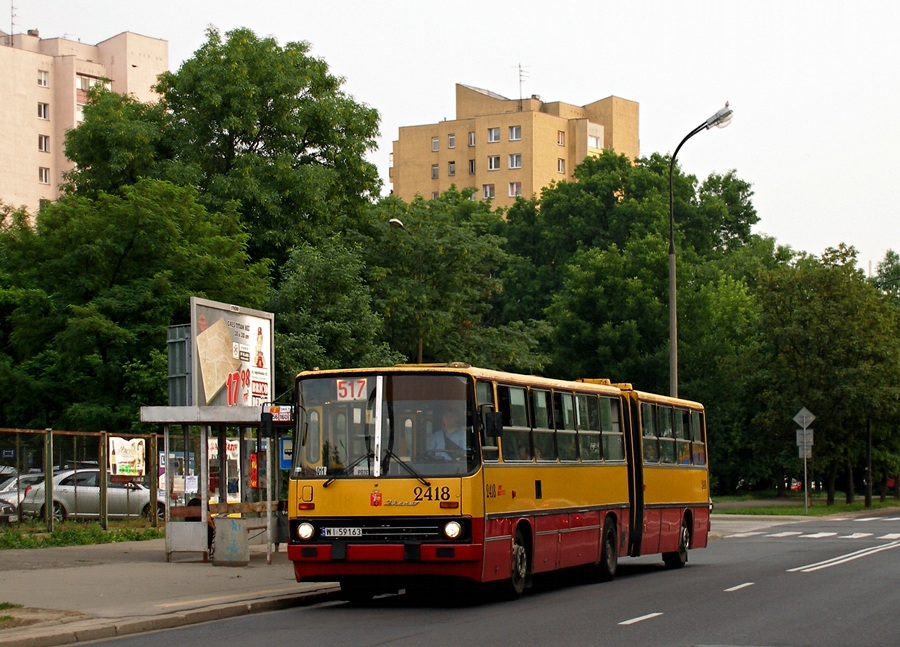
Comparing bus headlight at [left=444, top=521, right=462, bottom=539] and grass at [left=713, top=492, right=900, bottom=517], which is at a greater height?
bus headlight at [left=444, top=521, right=462, bottom=539]

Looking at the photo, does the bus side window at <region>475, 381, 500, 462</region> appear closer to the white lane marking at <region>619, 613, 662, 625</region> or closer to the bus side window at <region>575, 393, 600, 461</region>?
the white lane marking at <region>619, 613, 662, 625</region>

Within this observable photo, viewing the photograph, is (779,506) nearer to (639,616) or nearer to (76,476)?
(76,476)

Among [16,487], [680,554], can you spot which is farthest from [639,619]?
[16,487]

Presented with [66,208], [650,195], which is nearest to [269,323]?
[66,208]

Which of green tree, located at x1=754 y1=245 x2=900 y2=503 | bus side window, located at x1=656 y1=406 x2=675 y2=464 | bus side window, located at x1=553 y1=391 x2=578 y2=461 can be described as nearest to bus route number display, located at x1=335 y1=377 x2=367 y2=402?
bus side window, located at x1=553 y1=391 x2=578 y2=461

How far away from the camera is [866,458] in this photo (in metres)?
54.2

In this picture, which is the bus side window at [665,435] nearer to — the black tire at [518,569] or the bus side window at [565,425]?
the bus side window at [565,425]

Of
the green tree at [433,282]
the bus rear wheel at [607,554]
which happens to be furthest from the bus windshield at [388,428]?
the green tree at [433,282]

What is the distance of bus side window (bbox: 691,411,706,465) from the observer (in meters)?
25.8

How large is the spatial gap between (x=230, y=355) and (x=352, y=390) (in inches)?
271

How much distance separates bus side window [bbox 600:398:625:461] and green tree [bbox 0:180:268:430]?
52.6 feet

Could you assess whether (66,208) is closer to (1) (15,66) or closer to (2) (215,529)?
(2) (215,529)

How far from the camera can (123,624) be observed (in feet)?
44.5

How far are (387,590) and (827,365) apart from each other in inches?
1428
